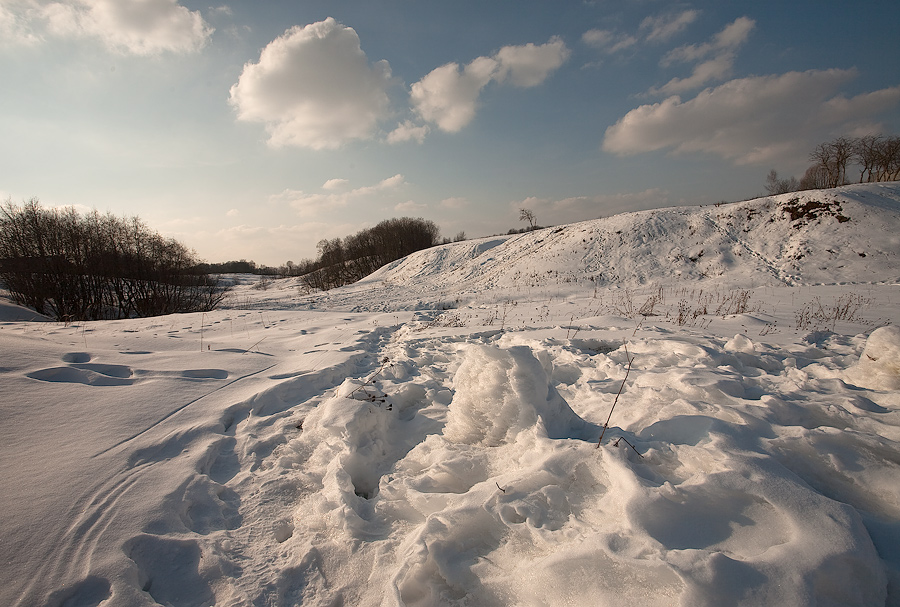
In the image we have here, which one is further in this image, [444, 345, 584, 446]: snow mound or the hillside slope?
the hillside slope

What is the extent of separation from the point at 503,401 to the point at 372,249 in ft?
141

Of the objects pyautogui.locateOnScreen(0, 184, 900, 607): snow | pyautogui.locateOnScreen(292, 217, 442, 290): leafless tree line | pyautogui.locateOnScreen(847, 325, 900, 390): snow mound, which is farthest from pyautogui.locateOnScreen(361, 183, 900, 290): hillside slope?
pyautogui.locateOnScreen(292, 217, 442, 290): leafless tree line

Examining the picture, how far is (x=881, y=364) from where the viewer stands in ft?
9.78

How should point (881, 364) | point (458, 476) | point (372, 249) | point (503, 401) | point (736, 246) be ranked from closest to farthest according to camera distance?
point (458, 476), point (503, 401), point (881, 364), point (736, 246), point (372, 249)

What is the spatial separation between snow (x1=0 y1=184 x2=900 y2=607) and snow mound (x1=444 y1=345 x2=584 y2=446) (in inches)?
0.6

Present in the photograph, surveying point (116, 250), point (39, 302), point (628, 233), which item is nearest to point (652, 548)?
point (628, 233)

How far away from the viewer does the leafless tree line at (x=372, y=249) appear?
41188 mm

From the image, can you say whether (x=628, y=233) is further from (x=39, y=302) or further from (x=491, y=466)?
(x=39, y=302)

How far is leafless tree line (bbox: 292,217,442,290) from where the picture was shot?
4119 cm

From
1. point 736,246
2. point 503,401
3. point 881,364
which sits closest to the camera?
point 503,401

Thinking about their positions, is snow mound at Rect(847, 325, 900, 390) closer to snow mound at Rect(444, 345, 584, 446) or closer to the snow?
the snow

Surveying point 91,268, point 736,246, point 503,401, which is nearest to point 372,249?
point 91,268

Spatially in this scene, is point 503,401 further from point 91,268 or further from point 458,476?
point 91,268

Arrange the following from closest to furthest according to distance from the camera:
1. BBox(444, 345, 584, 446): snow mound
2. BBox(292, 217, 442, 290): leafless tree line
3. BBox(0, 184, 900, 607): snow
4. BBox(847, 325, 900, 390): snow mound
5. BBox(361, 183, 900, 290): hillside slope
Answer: BBox(0, 184, 900, 607): snow, BBox(444, 345, 584, 446): snow mound, BBox(847, 325, 900, 390): snow mound, BBox(361, 183, 900, 290): hillside slope, BBox(292, 217, 442, 290): leafless tree line
